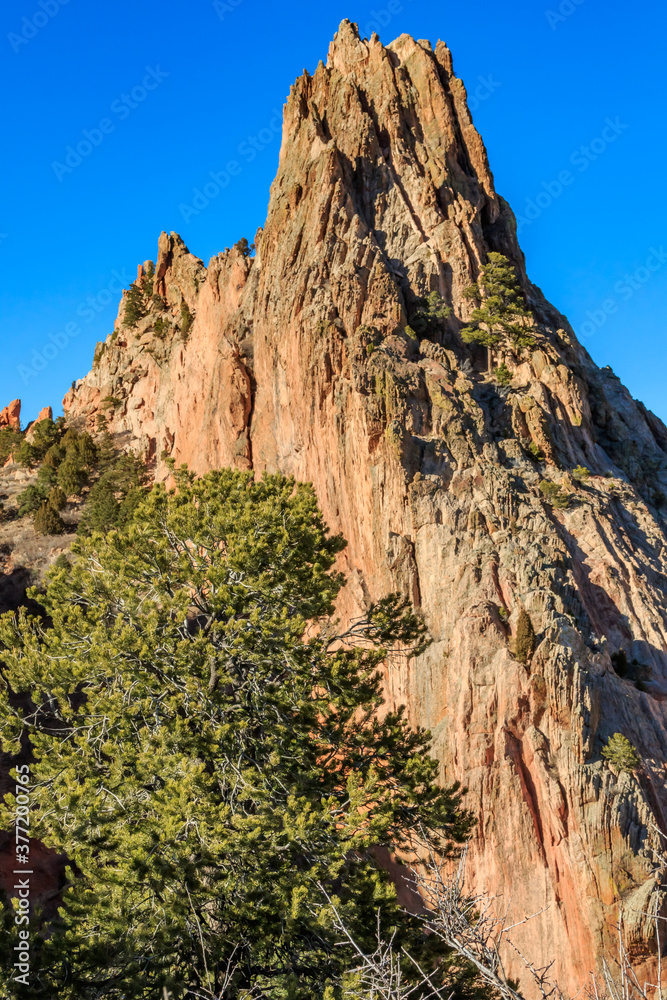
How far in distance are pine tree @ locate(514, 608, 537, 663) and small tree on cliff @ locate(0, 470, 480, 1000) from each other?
8887 mm

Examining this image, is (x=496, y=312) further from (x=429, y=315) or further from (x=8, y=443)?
(x=8, y=443)

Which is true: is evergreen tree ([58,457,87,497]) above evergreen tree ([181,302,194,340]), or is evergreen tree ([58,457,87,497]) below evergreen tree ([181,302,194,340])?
below

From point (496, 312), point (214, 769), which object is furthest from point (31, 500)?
point (214, 769)

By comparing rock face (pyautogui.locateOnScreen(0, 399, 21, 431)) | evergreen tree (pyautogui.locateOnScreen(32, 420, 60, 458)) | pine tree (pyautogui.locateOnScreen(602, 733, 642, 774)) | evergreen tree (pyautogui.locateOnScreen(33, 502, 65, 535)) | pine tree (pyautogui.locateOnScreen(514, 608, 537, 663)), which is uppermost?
rock face (pyautogui.locateOnScreen(0, 399, 21, 431))

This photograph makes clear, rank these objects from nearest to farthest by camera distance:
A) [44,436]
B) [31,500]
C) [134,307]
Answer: [31,500], [44,436], [134,307]

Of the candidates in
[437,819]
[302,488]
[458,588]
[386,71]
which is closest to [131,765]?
[437,819]

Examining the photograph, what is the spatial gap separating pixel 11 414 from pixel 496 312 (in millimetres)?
52231

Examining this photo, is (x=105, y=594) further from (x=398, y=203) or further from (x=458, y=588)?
(x=398, y=203)

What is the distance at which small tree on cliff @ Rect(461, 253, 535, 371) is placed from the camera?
40031 mm

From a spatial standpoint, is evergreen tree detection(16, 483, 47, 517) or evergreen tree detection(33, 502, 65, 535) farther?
evergreen tree detection(16, 483, 47, 517)

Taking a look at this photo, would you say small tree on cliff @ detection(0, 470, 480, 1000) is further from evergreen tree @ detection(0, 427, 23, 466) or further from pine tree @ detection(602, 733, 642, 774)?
evergreen tree @ detection(0, 427, 23, 466)

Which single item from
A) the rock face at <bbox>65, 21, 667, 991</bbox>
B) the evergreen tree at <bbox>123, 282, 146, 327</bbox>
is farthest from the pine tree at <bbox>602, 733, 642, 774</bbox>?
the evergreen tree at <bbox>123, 282, 146, 327</bbox>

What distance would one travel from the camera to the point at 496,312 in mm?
41469

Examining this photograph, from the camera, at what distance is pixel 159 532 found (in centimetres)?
1656
